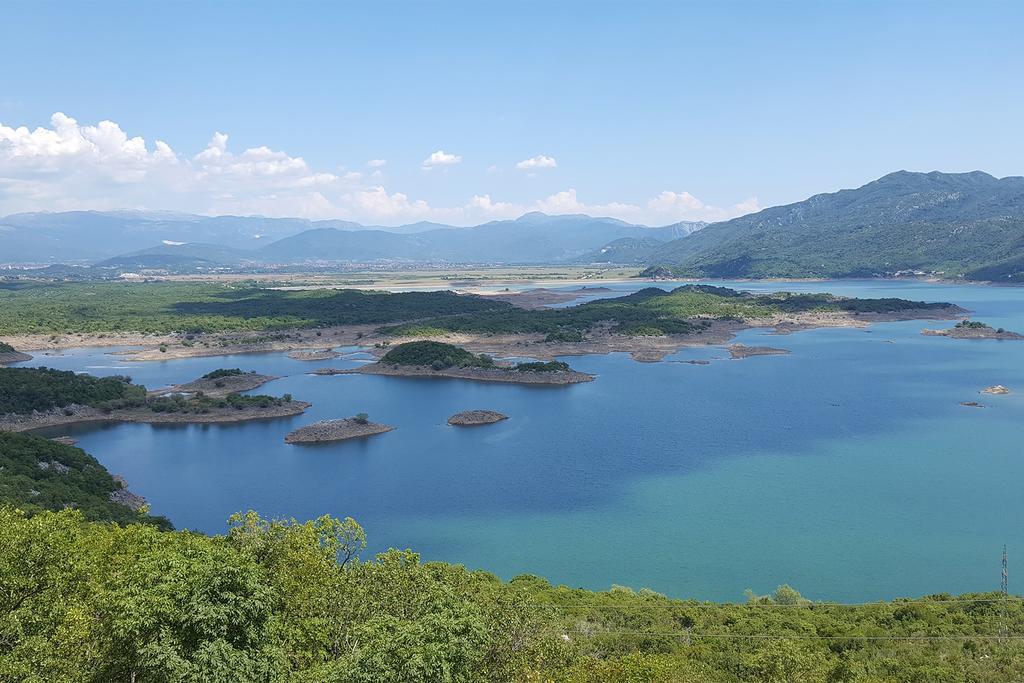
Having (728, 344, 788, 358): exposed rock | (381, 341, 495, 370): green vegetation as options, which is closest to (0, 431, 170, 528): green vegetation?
(381, 341, 495, 370): green vegetation

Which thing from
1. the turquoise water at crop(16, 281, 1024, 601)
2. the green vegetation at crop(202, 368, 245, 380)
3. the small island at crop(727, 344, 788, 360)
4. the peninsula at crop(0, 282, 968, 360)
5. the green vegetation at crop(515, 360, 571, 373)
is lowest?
the turquoise water at crop(16, 281, 1024, 601)

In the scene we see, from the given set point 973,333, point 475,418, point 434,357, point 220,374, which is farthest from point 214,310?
point 973,333

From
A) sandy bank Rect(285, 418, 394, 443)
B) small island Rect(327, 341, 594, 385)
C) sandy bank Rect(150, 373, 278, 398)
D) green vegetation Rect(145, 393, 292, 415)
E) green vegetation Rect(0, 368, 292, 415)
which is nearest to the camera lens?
sandy bank Rect(285, 418, 394, 443)

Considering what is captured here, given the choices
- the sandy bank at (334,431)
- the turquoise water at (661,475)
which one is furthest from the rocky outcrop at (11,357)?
the sandy bank at (334,431)

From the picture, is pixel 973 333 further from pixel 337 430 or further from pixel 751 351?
pixel 337 430

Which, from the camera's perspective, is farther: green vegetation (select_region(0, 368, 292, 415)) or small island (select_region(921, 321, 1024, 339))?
small island (select_region(921, 321, 1024, 339))

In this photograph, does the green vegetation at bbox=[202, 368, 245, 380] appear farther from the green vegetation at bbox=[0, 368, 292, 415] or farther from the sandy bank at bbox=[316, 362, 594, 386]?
the sandy bank at bbox=[316, 362, 594, 386]

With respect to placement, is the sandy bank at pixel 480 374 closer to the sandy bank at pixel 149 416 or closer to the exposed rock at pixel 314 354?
the exposed rock at pixel 314 354
